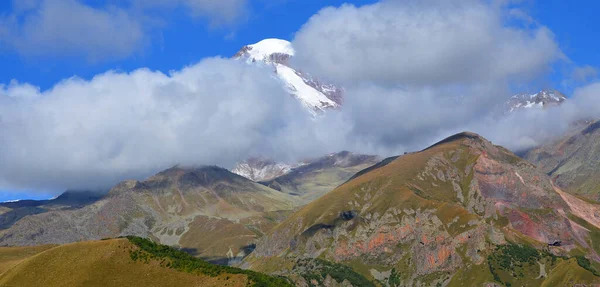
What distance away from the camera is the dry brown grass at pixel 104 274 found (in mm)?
189625

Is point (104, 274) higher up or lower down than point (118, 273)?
lower down

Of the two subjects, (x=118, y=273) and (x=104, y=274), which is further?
(x=118, y=273)

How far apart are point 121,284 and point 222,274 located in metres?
29.2

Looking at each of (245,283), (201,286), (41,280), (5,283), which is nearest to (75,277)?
(41,280)

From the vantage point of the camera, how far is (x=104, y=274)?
19225 cm

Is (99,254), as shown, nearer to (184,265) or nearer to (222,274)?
(184,265)

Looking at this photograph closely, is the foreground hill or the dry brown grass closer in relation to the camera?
the dry brown grass

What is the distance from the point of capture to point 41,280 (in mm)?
192000

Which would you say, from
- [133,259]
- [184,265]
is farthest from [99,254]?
[184,265]

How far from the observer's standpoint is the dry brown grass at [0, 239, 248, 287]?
18962 cm

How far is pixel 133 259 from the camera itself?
199 metres

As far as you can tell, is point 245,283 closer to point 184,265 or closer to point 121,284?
point 184,265

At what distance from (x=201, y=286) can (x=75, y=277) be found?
3728 cm

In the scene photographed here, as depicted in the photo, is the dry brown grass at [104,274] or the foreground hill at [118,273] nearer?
the dry brown grass at [104,274]
